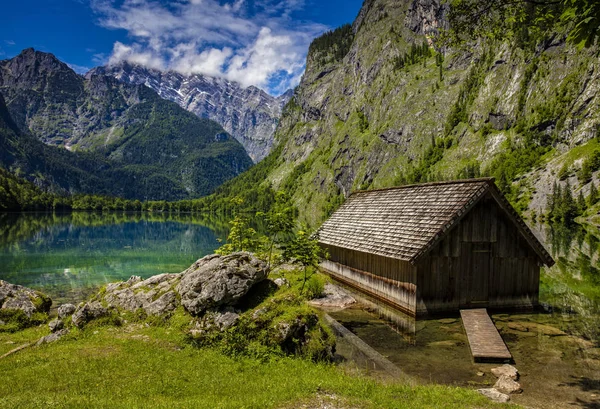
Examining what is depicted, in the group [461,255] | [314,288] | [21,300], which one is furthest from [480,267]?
[21,300]

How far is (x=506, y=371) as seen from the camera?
15.6 meters

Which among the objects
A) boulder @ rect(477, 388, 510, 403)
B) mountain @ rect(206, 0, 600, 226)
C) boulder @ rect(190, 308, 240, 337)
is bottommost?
boulder @ rect(477, 388, 510, 403)

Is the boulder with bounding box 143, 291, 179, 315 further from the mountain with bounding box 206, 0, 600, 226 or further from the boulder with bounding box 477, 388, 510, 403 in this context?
the mountain with bounding box 206, 0, 600, 226

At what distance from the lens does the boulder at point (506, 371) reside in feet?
49.9

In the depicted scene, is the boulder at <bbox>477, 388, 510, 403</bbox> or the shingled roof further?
the shingled roof

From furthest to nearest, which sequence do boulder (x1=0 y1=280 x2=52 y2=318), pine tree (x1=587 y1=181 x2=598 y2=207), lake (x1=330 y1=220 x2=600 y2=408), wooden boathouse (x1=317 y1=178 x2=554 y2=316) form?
pine tree (x1=587 y1=181 x2=598 y2=207) < wooden boathouse (x1=317 y1=178 x2=554 y2=316) < boulder (x1=0 y1=280 x2=52 y2=318) < lake (x1=330 y1=220 x2=600 y2=408)

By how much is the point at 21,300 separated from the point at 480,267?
2661 cm

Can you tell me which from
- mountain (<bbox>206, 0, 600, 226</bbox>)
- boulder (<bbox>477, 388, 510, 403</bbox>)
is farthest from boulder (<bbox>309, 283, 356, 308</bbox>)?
mountain (<bbox>206, 0, 600, 226</bbox>)

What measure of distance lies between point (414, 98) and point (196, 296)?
19692 cm

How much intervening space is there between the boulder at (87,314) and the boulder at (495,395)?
16.2 metres

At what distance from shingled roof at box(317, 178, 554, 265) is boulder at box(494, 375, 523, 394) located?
9038 millimetres

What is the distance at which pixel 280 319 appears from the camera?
16172 millimetres

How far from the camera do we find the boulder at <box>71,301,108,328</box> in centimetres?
1800

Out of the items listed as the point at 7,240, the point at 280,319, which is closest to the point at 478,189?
the point at 280,319
